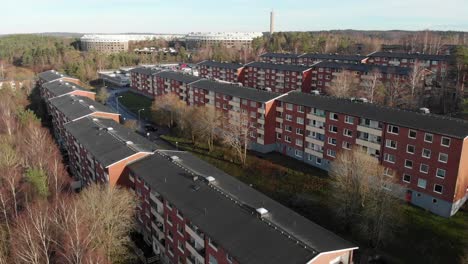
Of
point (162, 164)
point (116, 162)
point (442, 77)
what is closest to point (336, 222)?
point (162, 164)

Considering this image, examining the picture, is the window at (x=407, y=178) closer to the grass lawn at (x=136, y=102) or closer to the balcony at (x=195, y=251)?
the balcony at (x=195, y=251)

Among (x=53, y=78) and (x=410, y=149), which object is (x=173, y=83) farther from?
(x=410, y=149)

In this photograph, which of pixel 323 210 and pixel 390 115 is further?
pixel 390 115

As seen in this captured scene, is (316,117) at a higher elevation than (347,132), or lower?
higher

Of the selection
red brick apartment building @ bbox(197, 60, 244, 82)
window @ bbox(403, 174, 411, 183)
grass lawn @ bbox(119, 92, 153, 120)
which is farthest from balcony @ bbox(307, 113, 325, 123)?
red brick apartment building @ bbox(197, 60, 244, 82)

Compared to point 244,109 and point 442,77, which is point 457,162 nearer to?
point 244,109

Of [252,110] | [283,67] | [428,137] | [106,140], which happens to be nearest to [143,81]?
[283,67]

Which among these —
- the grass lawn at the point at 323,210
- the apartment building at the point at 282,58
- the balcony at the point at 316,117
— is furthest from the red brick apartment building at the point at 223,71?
the balcony at the point at 316,117

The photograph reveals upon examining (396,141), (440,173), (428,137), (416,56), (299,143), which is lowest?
(299,143)
